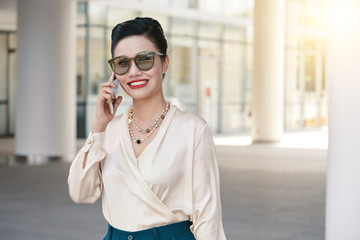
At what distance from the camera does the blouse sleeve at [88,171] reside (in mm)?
2738

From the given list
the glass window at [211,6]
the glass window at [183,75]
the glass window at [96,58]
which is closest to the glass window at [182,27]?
the glass window at [183,75]

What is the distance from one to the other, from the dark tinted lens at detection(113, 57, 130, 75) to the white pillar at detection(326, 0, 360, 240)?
4187mm

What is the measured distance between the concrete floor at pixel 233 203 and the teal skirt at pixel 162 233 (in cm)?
533

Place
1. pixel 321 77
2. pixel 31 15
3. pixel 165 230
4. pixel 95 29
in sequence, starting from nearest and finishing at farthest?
pixel 165 230 → pixel 31 15 → pixel 95 29 → pixel 321 77

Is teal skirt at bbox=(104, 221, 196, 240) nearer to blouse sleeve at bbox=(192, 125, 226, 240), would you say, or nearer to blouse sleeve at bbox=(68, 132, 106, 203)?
blouse sleeve at bbox=(192, 125, 226, 240)

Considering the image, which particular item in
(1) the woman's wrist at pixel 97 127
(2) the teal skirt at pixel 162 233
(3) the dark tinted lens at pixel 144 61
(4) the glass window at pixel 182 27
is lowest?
(2) the teal skirt at pixel 162 233

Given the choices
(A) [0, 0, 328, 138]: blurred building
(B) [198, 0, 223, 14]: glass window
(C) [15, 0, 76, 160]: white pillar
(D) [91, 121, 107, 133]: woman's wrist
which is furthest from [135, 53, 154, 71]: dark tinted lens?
(B) [198, 0, 223, 14]: glass window

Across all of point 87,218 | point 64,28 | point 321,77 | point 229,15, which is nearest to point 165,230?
point 87,218

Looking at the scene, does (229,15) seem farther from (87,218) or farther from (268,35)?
(87,218)

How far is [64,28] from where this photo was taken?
16.4 metres

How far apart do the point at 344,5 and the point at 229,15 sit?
919 inches

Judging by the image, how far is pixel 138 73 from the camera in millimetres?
2701

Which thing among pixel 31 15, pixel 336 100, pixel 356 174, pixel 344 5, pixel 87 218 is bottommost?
pixel 87 218

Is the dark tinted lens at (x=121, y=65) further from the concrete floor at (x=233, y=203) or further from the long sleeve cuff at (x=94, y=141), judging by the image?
the concrete floor at (x=233, y=203)
